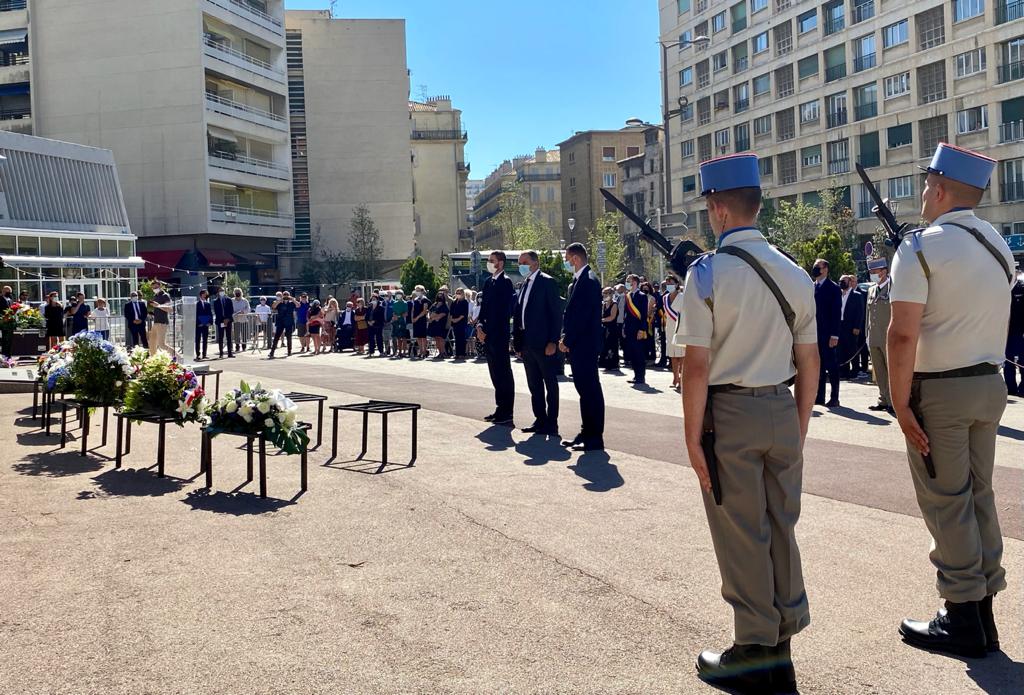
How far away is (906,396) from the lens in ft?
14.6

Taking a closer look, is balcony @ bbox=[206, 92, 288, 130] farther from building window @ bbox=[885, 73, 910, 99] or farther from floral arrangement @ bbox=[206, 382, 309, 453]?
floral arrangement @ bbox=[206, 382, 309, 453]

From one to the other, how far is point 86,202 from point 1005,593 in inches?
2081

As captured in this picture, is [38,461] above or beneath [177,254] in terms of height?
beneath

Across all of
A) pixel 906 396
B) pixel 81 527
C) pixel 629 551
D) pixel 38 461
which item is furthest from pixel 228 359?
pixel 906 396

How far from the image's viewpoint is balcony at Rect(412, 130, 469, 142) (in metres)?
107

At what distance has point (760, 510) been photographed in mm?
3959

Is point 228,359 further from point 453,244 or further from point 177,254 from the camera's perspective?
point 453,244

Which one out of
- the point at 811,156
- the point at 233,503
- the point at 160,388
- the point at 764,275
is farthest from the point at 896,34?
the point at 764,275

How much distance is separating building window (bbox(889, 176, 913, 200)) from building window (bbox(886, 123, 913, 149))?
1.76 meters

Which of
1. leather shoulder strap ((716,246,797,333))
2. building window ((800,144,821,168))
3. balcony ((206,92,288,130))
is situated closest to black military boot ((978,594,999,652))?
leather shoulder strap ((716,246,797,333))

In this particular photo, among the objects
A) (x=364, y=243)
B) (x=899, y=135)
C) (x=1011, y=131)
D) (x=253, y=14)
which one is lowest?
(x=364, y=243)

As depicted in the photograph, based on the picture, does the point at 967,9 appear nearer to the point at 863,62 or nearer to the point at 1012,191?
the point at 863,62

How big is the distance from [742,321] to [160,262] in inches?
2449

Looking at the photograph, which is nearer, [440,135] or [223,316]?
[223,316]
